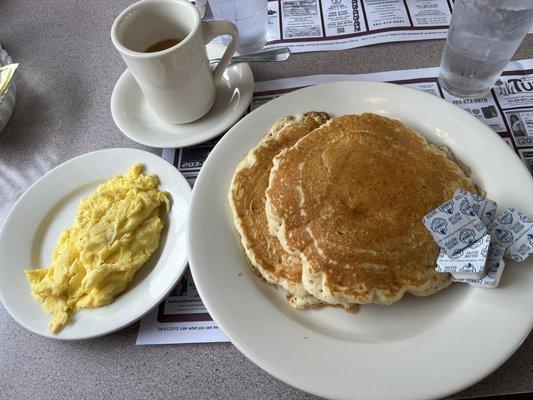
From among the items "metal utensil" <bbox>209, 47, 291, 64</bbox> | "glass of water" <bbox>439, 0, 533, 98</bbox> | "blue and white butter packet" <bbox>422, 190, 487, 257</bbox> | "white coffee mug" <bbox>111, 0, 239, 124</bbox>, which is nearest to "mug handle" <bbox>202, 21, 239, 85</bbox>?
"white coffee mug" <bbox>111, 0, 239, 124</bbox>

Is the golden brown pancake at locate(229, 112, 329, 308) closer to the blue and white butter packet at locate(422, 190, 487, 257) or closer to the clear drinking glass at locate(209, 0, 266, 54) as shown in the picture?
the blue and white butter packet at locate(422, 190, 487, 257)

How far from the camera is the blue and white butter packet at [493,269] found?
2.36 ft

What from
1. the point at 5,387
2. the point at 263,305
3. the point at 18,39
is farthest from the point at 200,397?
the point at 18,39

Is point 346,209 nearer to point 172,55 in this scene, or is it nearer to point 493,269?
point 493,269

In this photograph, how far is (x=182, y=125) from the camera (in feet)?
3.86

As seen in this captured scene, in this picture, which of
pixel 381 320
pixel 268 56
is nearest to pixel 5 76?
pixel 268 56

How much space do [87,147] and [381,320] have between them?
1000mm

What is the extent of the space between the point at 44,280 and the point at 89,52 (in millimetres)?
967

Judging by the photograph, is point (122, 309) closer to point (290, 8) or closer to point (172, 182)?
point (172, 182)

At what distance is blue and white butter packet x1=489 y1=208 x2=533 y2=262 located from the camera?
2.35 feet

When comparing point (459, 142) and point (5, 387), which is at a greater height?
point (459, 142)

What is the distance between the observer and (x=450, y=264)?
0.73 m

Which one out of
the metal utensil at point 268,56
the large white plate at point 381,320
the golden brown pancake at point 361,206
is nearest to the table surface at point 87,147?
the metal utensil at point 268,56

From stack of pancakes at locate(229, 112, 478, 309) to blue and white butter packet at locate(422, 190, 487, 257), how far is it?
0.13ft
